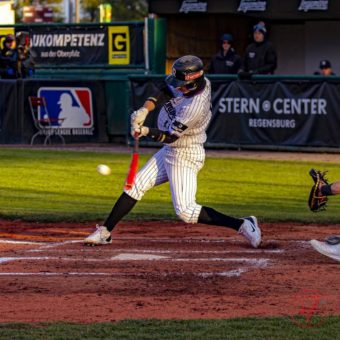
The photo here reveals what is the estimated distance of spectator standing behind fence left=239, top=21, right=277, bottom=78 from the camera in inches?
770

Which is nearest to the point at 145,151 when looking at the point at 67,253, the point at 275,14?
the point at 275,14

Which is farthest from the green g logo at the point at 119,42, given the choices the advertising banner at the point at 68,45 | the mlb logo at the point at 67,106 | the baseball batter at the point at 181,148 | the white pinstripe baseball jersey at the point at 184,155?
the white pinstripe baseball jersey at the point at 184,155

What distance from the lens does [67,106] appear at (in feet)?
70.9

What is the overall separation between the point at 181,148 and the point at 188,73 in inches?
26.9

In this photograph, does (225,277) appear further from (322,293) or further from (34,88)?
(34,88)

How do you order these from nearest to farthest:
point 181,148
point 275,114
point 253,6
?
point 181,148 < point 275,114 < point 253,6

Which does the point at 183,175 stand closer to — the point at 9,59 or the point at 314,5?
the point at 314,5

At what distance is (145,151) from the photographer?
19656mm

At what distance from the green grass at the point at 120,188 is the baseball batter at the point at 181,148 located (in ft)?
7.23

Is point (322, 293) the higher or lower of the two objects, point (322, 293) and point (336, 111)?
the higher

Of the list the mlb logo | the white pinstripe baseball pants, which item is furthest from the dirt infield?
the mlb logo

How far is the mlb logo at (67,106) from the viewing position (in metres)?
21.6

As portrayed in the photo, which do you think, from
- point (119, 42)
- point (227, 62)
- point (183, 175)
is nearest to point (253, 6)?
point (227, 62)

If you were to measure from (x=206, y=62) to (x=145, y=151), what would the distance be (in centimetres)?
571
